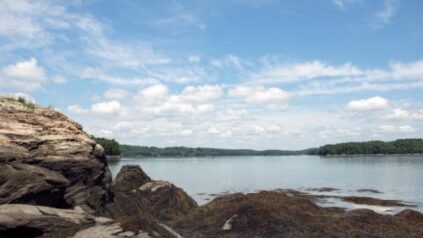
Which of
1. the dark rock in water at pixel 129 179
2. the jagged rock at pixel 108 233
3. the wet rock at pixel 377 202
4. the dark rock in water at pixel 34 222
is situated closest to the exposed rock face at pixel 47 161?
the dark rock in water at pixel 34 222

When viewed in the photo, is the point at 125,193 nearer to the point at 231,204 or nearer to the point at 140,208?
the point at 140,208

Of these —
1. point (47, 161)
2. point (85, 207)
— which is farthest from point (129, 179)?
point (47, 161)

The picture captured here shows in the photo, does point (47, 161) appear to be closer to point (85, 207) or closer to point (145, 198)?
point (85, 207)

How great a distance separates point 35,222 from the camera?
17.7 m

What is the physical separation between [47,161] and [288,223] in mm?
12033

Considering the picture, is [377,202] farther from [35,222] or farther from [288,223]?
[35,222]

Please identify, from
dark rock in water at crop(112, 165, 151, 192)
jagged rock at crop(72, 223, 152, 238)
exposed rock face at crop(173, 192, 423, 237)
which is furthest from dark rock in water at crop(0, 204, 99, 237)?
dark rock in water at crop(112, 165, 151, 192)

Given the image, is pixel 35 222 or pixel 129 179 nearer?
pixel 35 222

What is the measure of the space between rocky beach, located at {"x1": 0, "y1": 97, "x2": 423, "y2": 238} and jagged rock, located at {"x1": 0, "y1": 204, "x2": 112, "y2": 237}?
0.11 ft

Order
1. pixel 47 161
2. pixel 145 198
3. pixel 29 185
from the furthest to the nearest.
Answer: pixel 145 198 < pixel 47 161 < pixel 29 185

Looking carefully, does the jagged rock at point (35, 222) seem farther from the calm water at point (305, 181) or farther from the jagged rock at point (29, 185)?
the calm water at point (305, 181)

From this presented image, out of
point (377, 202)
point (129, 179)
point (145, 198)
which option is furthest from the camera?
point (377, 202)

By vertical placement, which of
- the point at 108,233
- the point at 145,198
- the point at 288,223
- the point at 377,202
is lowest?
the point at 377,202

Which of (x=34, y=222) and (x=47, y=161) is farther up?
(x=47, y=161)
